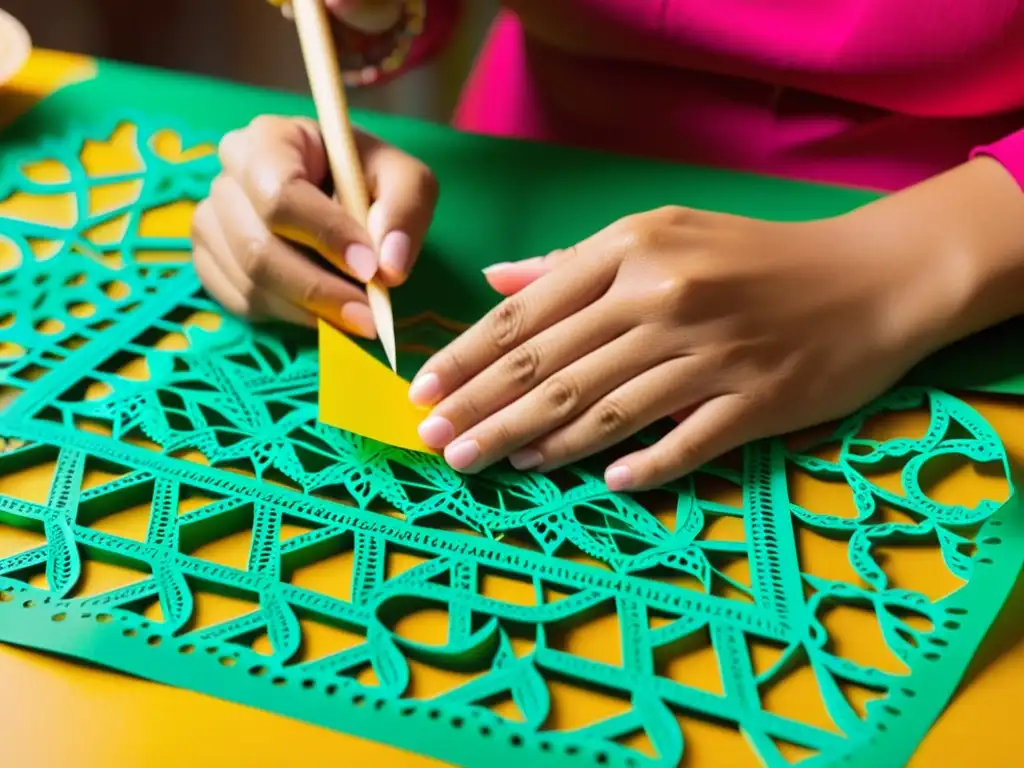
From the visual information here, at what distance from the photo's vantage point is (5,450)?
47cm

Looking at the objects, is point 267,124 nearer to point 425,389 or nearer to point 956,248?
point 425,389

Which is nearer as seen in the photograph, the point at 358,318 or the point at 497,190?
the point at 358,318

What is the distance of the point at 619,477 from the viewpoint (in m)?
0.45

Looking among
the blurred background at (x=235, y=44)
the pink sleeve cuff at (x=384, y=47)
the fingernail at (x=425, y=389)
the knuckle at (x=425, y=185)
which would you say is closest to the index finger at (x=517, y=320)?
the fingernail at (x=425, y=389)

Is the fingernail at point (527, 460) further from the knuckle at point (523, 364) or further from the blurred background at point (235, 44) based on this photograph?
the blurred background at point (235, 44)

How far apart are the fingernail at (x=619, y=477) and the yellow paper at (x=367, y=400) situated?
3.4 inches

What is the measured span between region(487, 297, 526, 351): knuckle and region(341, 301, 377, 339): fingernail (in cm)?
8

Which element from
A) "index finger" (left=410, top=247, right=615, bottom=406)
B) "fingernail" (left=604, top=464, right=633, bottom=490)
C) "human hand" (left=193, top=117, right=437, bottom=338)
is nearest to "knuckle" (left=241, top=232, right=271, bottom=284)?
"human hand" (left=193, top=117, right=437, bottom=338)

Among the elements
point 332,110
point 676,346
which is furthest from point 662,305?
point 332,110

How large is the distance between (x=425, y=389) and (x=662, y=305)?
0.41 ft

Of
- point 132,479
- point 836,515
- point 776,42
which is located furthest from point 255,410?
point 776,42

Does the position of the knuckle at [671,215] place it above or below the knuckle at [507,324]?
above

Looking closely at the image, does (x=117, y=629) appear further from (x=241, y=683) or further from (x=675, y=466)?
(x=675, y=466)

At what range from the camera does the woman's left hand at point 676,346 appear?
1.54 feet
